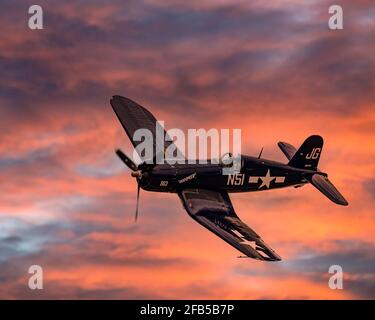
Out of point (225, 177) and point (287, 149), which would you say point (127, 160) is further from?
point (287, 149)

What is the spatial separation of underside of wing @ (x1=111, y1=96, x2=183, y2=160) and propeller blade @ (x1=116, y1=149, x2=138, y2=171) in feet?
7.95

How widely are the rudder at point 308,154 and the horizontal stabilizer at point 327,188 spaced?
30.3 inches

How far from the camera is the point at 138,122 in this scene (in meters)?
40.8

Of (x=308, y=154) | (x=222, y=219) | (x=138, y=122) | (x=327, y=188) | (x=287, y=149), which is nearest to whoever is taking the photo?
(x=222, y=219)

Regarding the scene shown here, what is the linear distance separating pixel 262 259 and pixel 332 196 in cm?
880

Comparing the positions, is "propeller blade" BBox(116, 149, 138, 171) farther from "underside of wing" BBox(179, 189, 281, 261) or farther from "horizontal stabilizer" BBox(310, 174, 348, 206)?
"horizontal stabilizer" BBox(310, 174, 348, 206)

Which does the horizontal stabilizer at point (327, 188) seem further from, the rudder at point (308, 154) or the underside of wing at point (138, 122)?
the underside of wing at point (138, 122)

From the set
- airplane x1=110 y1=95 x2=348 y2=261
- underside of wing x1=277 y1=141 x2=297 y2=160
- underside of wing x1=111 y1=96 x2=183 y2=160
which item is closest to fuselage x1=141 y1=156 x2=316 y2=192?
airplane x1=110 y1=95 x2=348 y2=261

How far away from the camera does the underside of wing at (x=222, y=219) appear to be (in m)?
30.8

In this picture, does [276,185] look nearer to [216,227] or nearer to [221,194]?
[221,194]

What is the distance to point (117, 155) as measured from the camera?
35469mm

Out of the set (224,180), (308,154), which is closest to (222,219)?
(224,180)

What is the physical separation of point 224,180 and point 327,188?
563 centimetres

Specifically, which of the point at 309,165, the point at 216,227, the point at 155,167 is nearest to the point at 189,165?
the point at 155,167
